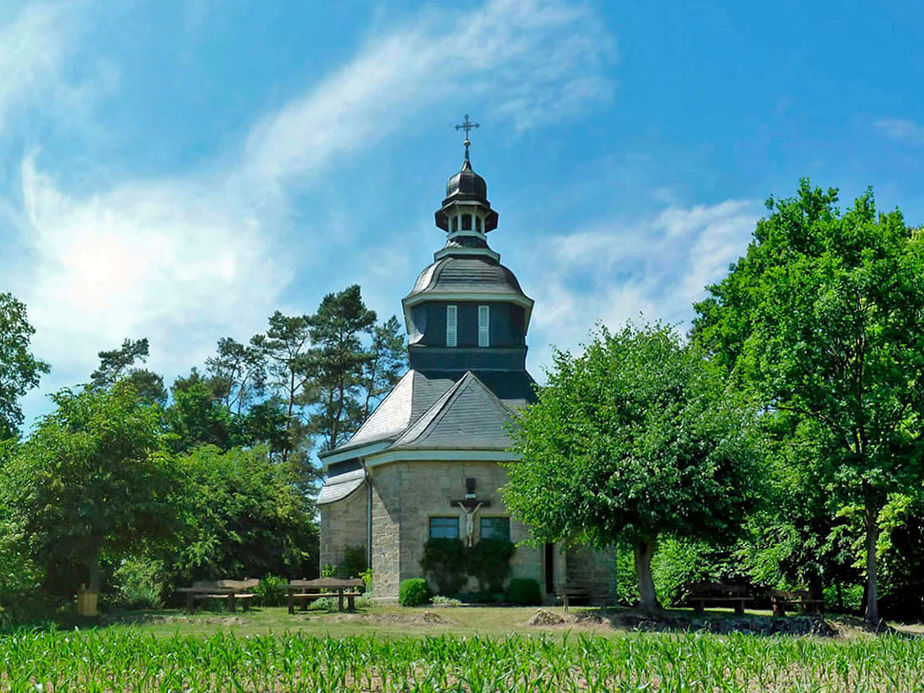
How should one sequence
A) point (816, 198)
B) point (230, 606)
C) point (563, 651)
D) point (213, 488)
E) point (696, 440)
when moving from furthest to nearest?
point (213, 488), point (816, 198), point (230, 606), point (696, 440), point (563, 651)

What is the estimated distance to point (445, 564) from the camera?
25344 millimetres

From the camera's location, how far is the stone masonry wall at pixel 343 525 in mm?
30375

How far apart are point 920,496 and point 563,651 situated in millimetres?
12249

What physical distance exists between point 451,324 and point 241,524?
34.4ft

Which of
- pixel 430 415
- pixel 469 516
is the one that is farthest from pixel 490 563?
pixel 430 415

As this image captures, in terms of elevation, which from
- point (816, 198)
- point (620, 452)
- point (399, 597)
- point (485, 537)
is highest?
point (816, 198)

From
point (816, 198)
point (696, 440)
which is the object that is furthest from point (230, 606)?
point (816, 198)

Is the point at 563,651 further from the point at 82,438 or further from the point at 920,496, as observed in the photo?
the point at 82,438

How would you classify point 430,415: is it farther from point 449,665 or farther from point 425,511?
point 449,665

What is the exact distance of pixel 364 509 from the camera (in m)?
30.7

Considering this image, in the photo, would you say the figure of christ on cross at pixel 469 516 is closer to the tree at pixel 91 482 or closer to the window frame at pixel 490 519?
the window frame at pixel 490 519

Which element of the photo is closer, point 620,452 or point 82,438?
point 620,452

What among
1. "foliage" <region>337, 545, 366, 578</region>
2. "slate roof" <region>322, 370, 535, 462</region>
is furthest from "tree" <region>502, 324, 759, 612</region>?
"foliage" <region>337, 545, 366, 578</region>

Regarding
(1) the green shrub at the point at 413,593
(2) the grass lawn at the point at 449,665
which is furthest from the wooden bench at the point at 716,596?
(2) the grass lawn at the point at 449,665
